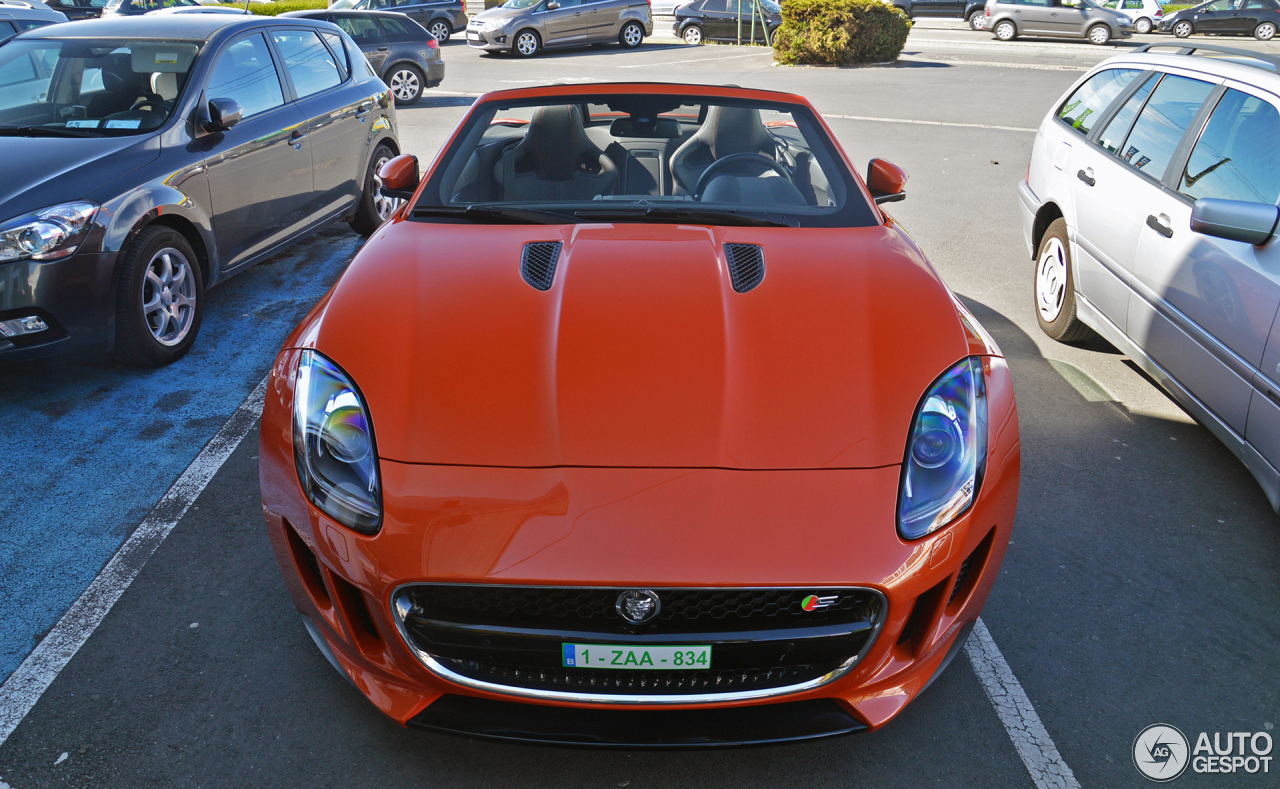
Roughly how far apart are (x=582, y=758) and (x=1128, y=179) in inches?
147

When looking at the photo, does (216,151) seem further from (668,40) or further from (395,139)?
(668,40)

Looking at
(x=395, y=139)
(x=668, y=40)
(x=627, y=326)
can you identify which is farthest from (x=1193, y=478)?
(x=668, y=40)

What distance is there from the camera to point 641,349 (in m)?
2.37

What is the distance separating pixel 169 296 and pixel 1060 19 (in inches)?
959

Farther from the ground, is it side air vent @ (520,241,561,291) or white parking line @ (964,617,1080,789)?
side air vent @ (520,241,561,291)

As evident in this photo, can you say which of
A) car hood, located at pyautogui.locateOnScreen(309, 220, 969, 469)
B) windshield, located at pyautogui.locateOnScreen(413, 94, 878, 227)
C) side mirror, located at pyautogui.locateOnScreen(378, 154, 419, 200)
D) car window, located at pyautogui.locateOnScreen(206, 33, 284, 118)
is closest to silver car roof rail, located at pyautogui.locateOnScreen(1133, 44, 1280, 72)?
windshield, located at pyautogui.locateOnScreen(413, 94, 878, 227)

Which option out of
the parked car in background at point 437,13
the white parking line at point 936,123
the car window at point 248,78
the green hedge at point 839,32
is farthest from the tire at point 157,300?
the parked car in background at point 437,13

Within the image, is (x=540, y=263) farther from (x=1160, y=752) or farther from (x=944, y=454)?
(x=1160, y=752)

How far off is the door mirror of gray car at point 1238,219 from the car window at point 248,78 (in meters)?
Result: 4.82

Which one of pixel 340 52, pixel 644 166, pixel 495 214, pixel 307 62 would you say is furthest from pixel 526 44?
pixel 495 214

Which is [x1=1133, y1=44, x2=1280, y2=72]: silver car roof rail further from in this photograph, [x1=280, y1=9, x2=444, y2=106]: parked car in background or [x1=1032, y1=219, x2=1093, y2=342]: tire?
[x1=280, y1=9, x2=444, y2=106]: parked car in background

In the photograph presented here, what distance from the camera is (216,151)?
4.91 m

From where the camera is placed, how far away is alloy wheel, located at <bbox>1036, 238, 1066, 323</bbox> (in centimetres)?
503

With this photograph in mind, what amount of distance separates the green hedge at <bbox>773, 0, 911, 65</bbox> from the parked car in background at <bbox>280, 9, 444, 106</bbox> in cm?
785
